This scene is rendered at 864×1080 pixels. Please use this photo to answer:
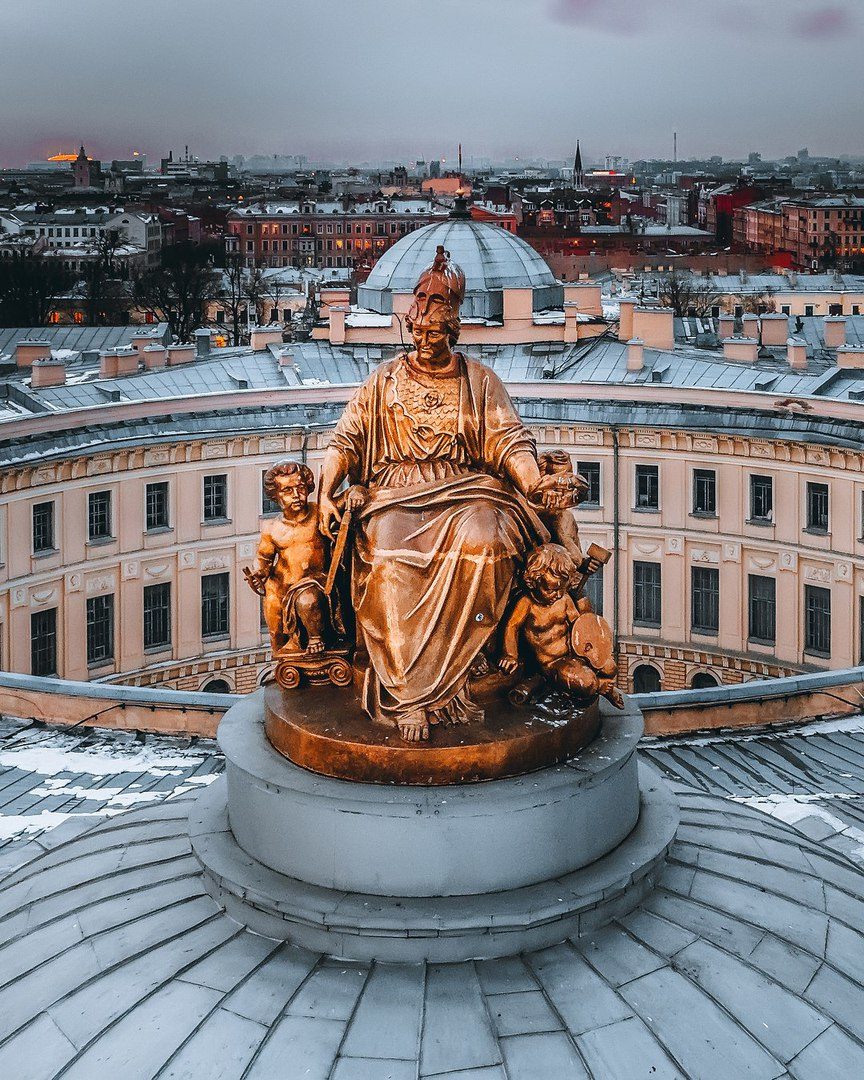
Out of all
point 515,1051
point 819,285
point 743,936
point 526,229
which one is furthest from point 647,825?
point 526,229

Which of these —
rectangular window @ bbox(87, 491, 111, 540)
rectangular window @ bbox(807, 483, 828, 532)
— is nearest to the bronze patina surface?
rectangular window @ bbox(87, 491, 111, 540)

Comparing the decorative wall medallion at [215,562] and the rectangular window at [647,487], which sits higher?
the rectangular window at [647,487]

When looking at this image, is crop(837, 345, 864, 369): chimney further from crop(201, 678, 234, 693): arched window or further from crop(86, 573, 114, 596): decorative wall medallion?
crop(86, 573, 114, 596): decorative wall medallion

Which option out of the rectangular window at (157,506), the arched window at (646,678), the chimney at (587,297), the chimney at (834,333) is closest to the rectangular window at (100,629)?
the rectangular window at (157,506)

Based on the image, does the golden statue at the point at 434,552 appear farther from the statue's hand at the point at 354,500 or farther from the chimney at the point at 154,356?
the chimney at the point at 154,356

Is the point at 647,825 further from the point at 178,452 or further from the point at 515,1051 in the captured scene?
the point at 178,452
